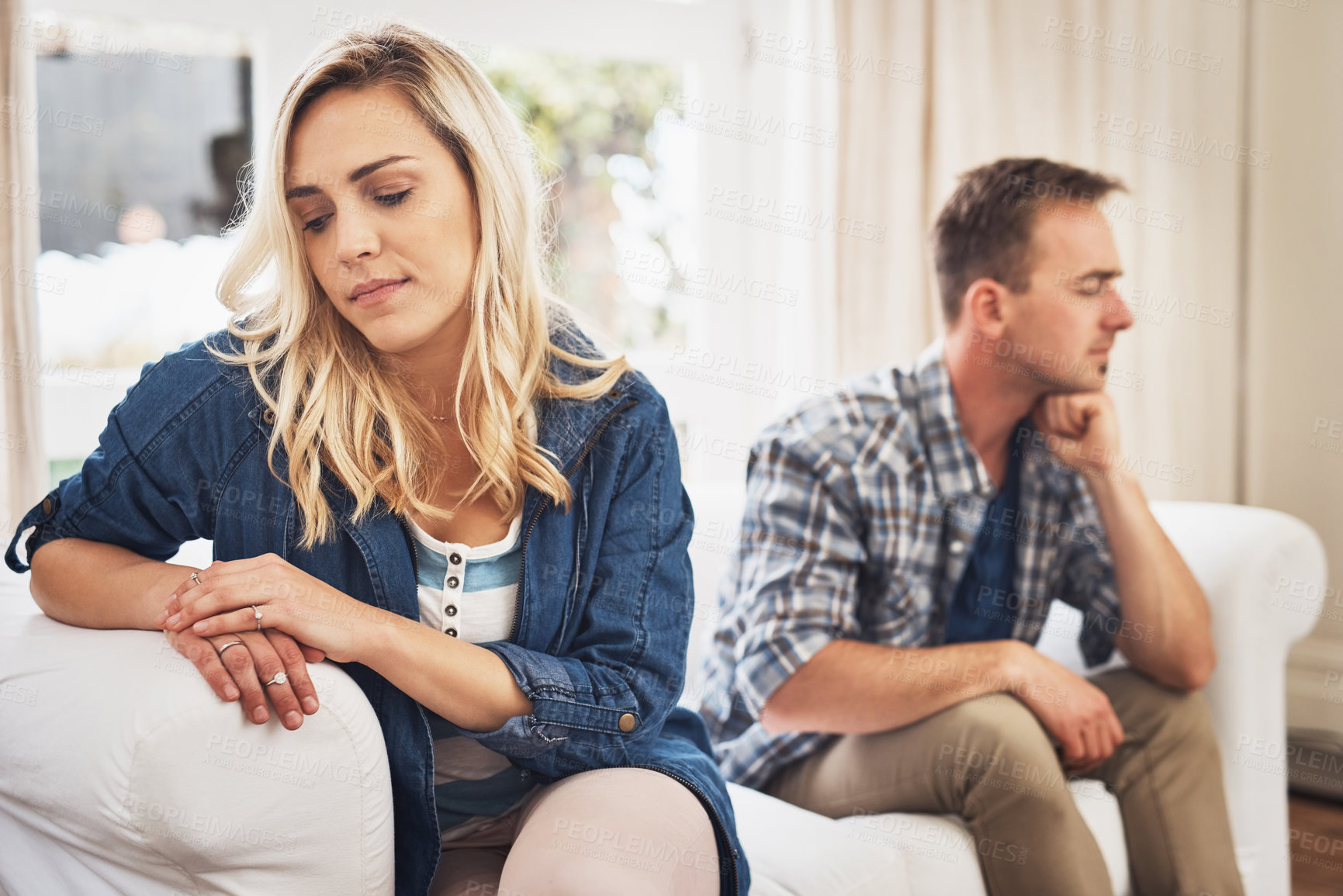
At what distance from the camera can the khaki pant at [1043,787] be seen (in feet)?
4.26

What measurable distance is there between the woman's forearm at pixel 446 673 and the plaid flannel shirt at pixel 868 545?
19.9 inches

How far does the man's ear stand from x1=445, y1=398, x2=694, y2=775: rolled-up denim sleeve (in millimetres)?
676

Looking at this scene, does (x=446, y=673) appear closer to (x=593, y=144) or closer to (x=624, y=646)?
(x=624, y=646)

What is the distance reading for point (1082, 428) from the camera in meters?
1.64

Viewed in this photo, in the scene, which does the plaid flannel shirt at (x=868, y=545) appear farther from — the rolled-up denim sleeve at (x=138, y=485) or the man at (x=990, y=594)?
the rolled-up denim sleeve at (x=138, y=485)

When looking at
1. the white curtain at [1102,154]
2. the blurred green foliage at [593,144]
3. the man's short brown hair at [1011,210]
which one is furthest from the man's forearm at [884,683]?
the blurred green foliage at [593,144]

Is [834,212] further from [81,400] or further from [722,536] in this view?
[81,400]

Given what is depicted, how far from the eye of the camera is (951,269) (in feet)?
5.65

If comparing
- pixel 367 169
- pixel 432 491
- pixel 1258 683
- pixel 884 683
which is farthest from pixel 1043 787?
pixel 367 169

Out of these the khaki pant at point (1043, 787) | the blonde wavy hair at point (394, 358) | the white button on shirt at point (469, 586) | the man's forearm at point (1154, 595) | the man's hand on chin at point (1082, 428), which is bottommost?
the khaki pant at point (1043, 787)

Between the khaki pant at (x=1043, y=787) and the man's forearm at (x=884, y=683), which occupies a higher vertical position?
the man's forearm at (x=884, y=683)

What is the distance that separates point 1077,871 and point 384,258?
1110 millimetres

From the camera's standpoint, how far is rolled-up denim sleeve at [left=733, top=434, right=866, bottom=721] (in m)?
1.43

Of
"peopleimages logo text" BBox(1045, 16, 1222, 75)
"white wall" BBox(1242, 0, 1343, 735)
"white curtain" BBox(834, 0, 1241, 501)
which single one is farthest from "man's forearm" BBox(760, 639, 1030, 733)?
"peopleimages logo text" BBox(1045, 16, 1222, 75)
